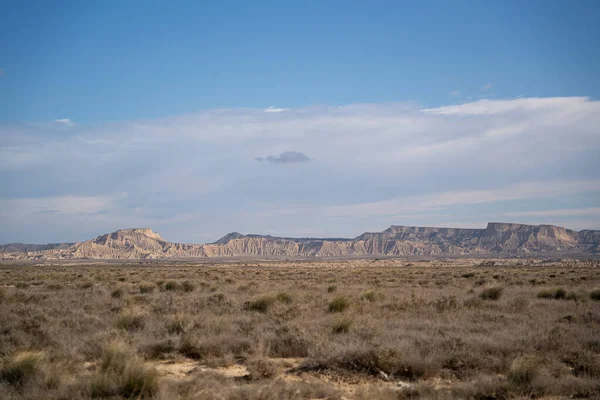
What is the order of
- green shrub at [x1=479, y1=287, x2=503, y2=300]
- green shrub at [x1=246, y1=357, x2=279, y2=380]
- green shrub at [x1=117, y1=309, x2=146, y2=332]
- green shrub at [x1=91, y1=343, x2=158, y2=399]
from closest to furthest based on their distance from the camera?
green shrub at [x1=91, y1=343, x2=158, y2=399]
green shrub at [x1=246, y1=357, x2=279, y2=380]
green shrub at [x1=117, y1=309, x2=146, y2=332]
green shrub at [x1=479, y1=287, x2=503, y2=300]

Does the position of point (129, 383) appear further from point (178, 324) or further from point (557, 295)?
point (557, 295)

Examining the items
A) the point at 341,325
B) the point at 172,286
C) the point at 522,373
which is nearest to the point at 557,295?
the point at 341,325

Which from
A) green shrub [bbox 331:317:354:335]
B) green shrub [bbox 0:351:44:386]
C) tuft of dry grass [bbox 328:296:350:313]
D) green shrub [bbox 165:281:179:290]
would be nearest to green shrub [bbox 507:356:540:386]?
green shrub [bbox 331:317:354:335]

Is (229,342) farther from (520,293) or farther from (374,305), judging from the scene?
(520,293)

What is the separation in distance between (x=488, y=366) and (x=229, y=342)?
5.56 m

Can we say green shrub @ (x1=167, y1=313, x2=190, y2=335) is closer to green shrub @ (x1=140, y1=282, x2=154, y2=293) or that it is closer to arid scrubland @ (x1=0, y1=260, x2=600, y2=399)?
arid scrubland @ (x1=0, y1=260, x2=600, y2=399)

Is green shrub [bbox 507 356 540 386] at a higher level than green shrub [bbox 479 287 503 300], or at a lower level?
higher

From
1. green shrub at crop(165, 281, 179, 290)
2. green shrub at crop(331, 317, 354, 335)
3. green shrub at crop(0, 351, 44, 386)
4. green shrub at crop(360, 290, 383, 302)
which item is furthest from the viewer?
green shrub at crop(165, 281, 179, 290)

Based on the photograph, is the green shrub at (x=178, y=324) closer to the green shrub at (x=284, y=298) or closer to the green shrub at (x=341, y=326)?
the green shrub at (x=341, y=326)

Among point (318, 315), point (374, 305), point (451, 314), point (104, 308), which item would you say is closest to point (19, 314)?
point (104, 308)

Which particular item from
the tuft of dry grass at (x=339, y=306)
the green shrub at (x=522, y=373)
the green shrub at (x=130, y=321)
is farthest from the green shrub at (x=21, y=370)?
the tuft of dry grass at (x=339, y=306)

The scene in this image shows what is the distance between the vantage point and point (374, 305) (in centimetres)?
1759

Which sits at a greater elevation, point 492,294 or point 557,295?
point 492,294

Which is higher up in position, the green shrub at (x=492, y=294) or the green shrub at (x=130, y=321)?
the green shrub at (x=130, y=321)
